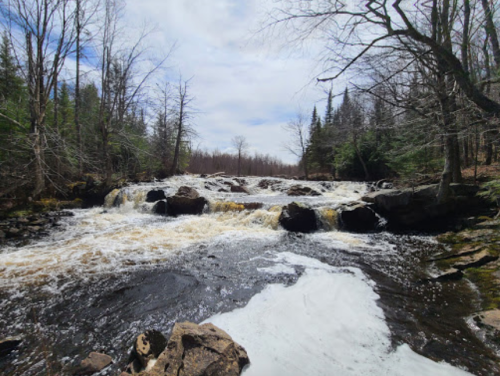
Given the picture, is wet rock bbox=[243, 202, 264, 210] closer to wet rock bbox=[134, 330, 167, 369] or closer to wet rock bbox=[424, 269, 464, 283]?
wet rock bbox=[424, 269, 464, 283]

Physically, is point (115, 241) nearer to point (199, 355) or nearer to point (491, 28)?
point (199, 355)

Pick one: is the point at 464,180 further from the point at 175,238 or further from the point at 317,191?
the point at 175,238

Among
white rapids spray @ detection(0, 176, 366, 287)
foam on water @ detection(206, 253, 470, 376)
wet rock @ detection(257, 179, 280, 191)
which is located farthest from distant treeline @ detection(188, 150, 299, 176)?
foam on water @ detection(206, 253, 470, 376)

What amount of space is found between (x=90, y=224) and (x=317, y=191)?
1242 cm

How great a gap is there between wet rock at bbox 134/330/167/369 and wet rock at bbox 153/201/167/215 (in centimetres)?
896

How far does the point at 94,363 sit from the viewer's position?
7.51 feet

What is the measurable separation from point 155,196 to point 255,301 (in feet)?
33.0

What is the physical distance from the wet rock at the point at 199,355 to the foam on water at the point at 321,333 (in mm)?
299

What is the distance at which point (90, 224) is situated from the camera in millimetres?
8547

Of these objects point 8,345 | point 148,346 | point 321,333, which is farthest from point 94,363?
point 321,333

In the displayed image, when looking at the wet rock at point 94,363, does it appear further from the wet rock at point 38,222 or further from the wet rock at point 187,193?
the wet rock at point 187,193

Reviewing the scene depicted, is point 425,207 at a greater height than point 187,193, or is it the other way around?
point 187,193

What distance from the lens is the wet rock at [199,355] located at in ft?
6.14

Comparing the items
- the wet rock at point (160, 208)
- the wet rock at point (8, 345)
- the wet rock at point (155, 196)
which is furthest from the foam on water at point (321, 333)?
the wet rock at point (155, 196)
